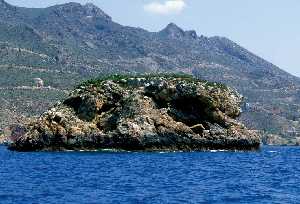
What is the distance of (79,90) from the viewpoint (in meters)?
136

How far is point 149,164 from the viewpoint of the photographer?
90750 mm

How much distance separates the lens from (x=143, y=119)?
12469 cm

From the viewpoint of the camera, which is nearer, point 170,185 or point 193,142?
point 170,185

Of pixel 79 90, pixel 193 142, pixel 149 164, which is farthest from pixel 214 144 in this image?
pixel 149 164

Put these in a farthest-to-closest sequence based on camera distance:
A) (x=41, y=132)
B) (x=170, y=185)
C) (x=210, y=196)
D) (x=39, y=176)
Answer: (x=41, y=132) < (x=39, y=176) < (x=170, y=185) < (x=210, y=196)

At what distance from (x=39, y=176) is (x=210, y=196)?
964 inches

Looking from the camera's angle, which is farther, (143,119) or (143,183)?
(143,119)

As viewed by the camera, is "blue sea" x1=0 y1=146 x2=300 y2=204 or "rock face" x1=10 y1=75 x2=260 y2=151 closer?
"blue sea" x1=0 y1=146 x2=300 y2=204

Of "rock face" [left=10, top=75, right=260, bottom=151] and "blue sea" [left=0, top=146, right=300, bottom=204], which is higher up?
"rock face" [left=10, top=75, right=260, bottom=151]

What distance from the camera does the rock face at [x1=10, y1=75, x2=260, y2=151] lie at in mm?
125375

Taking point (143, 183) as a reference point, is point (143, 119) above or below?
above

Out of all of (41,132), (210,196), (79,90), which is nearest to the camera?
(210,196)

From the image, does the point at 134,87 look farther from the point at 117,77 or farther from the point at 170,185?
the point at 170,185

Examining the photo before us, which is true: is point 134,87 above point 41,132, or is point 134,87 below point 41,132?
above
